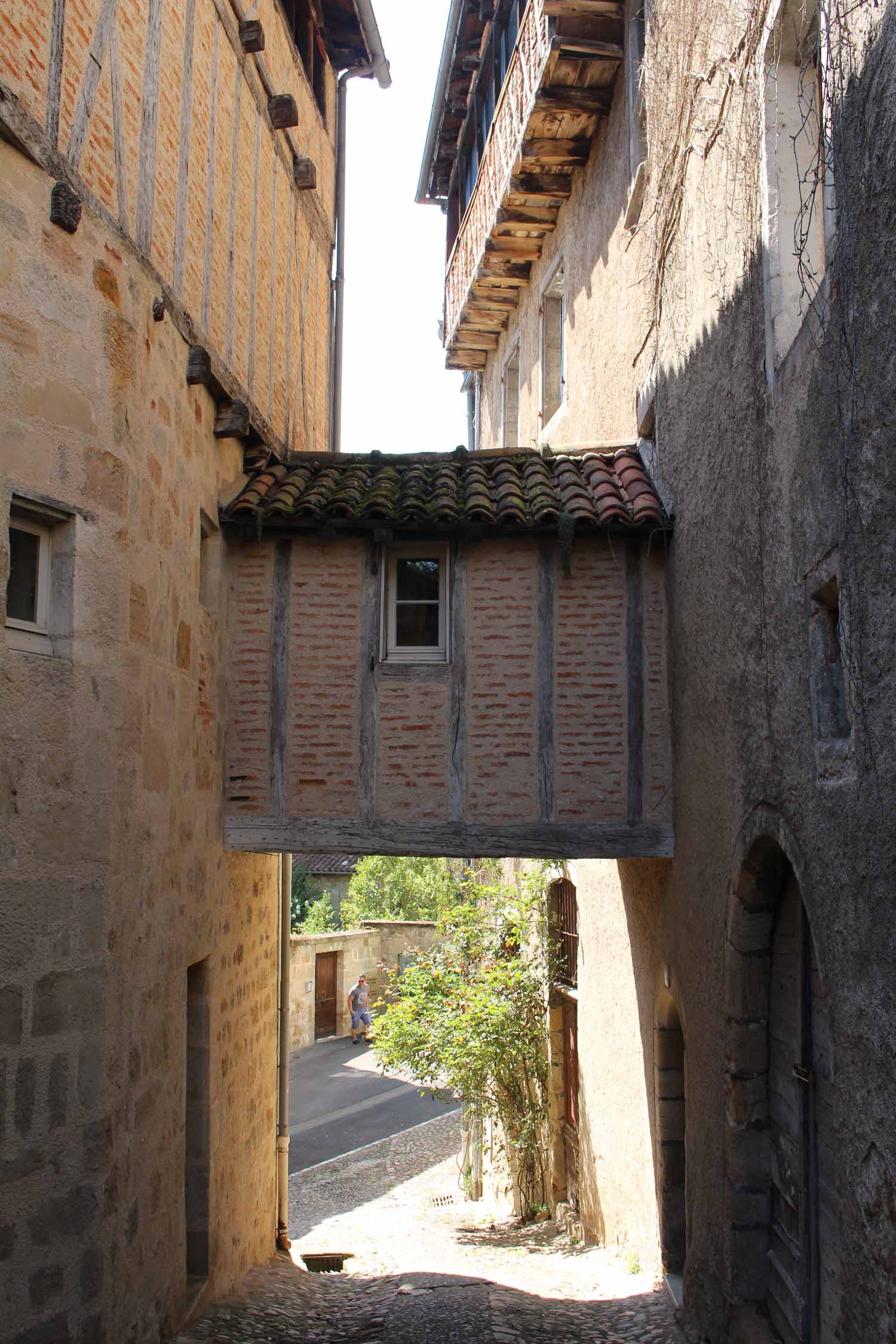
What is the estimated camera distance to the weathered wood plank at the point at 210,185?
280 inches

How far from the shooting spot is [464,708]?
7.44 metres

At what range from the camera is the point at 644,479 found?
25.5 ft

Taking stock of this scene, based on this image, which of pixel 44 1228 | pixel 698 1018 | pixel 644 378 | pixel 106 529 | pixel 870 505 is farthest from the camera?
pixel 644 378

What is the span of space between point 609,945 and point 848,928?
18.2ft

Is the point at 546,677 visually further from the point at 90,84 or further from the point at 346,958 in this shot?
the point at 346,958

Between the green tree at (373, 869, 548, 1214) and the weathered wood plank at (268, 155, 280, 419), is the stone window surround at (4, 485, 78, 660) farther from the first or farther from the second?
the green tree at (373, 869, 548, 1214)

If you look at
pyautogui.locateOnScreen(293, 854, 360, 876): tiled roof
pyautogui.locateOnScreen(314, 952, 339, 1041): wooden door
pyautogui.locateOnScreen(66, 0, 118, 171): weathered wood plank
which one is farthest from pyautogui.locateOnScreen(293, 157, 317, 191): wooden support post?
pyautogui.locateOnScreen(293, 854, 360, 876): tiled roof

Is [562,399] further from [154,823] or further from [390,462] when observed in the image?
[154,823]

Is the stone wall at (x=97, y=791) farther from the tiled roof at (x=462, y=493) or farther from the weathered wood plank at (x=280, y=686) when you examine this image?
the tiled roof at (x=462, y=493)

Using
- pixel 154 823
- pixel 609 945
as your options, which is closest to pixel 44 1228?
pixel 154 823

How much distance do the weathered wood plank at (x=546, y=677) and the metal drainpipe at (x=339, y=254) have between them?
15.0 feet

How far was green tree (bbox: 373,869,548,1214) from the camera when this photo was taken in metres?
11.0

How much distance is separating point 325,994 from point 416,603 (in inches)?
624

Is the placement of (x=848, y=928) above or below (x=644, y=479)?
below
